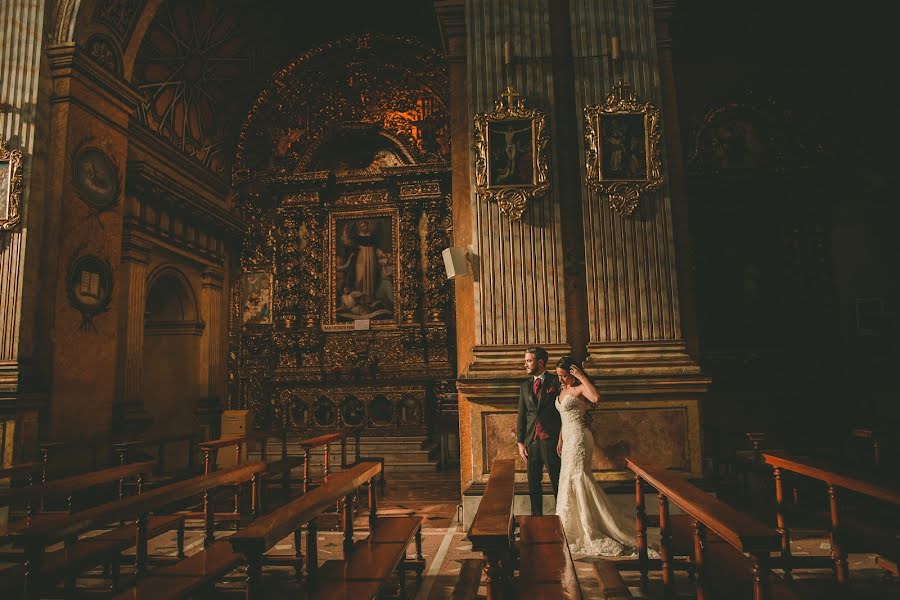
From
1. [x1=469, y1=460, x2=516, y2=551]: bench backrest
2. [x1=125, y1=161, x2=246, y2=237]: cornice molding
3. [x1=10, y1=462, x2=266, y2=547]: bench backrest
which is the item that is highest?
[x1=125, y1=161, x2=246, y2=237]: cornice molding

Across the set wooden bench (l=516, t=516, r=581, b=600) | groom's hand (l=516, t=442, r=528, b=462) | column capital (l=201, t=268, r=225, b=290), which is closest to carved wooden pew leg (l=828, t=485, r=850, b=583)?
wooden bench (l=516, t=516, r=581, b=600)

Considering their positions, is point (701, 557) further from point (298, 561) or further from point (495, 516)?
point (298, 561)

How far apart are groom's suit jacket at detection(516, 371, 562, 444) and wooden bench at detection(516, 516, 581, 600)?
117 cm

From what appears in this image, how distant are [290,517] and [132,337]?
25.3ft

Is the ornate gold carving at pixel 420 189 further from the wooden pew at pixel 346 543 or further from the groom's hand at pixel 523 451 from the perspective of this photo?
the wooden pew at pixel 346 543

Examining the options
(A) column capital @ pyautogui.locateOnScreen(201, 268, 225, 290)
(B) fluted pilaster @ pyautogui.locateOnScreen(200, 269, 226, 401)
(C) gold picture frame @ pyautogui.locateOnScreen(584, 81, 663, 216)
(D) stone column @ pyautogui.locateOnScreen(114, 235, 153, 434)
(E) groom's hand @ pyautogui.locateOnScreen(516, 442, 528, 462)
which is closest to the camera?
(E) groom's hand @ pyautogui.locateOnScreen(516, 442, 528, 462)

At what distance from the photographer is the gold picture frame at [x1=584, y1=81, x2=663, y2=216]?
19.9 ft

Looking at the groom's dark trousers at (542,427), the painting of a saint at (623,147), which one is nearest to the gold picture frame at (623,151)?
the painting of a saint at (623,147)

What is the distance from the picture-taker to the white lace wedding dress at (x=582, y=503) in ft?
15.5

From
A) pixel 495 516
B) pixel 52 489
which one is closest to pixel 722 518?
pixel 495 516

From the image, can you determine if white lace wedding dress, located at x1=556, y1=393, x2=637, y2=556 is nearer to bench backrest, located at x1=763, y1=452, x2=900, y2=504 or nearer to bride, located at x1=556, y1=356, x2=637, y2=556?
bride, located at x1=556, y1=356, x2=637, y2=556

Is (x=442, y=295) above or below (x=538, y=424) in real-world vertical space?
above

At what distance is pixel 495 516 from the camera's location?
2.85 m

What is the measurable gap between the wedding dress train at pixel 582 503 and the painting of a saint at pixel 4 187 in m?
6.66
